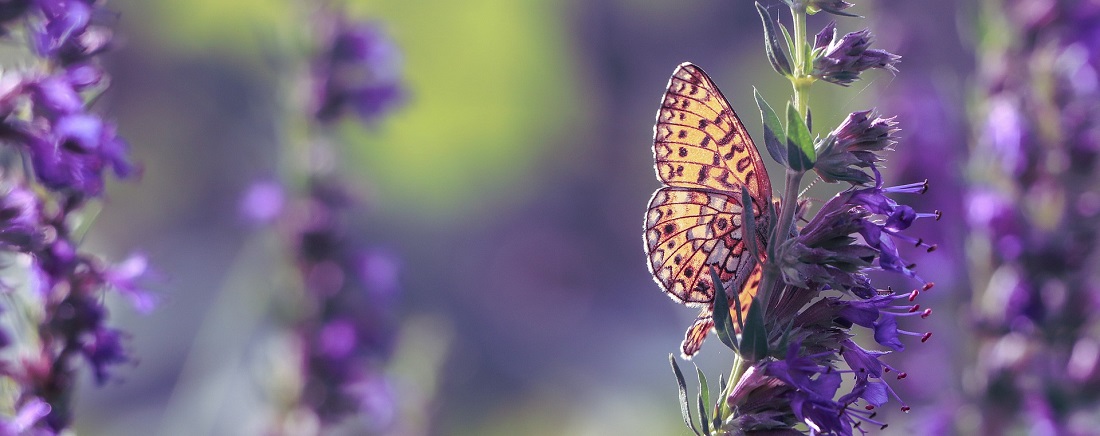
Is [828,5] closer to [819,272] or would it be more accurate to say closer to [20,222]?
[819,272]

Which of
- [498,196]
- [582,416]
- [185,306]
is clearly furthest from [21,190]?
[498,196]

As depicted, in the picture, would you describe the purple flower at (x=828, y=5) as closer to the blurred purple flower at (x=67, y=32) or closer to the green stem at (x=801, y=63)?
the green stem at (x=801, y=63)

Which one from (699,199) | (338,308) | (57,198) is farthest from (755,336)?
(338,308)

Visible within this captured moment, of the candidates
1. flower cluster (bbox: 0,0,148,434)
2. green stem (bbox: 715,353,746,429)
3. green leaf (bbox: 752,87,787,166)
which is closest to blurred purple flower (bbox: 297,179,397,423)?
flower cluster (bbox: 0,0,148,434)

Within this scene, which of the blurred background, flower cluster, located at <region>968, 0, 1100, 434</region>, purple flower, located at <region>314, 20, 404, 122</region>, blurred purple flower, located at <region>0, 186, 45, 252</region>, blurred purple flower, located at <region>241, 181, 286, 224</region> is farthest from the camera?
the blurred background

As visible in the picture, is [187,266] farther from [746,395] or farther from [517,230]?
[746,395]

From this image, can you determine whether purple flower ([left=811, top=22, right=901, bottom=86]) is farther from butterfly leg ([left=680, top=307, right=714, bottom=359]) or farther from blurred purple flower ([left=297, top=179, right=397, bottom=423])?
blurred purple flower ([left=297, top=179, right=397, bottom=423])

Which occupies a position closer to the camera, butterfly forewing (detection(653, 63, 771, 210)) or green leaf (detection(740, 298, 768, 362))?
green leaf (detection(740, 298, 768, 362))
